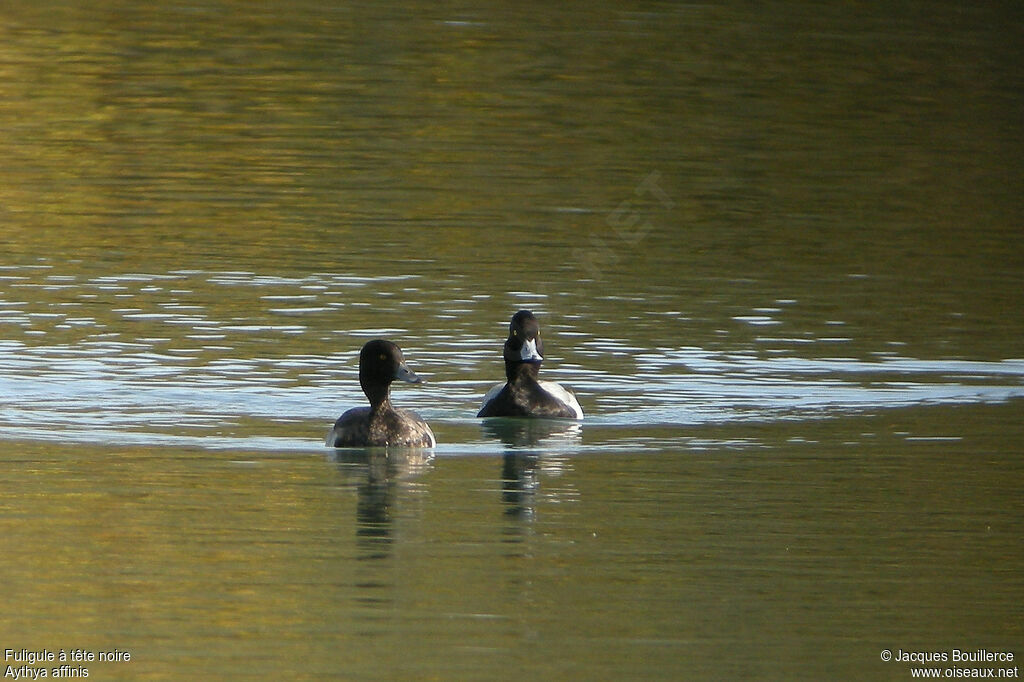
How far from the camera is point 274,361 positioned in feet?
61.5

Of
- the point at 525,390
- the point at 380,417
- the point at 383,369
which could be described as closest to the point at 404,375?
the point at 383,369

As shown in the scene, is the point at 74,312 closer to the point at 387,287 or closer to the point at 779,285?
the point at 387,287

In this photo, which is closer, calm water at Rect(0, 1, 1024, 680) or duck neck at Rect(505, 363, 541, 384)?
calm water at Rect(0, 1, 1024, 680)

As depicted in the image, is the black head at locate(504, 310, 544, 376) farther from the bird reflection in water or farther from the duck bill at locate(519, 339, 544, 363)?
the bird reflection in water

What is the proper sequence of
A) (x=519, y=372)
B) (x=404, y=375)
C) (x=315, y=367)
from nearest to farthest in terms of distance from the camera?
(x=404, y=375), (x=519, y=372), (x=315, y=367)

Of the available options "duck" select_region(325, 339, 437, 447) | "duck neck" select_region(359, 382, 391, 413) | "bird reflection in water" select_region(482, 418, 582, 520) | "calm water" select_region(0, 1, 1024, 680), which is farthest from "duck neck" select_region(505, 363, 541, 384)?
"duck neck" select_region(359, 382, 391, 413)

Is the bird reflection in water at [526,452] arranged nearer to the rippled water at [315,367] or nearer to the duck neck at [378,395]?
the rippled water at [315,367]

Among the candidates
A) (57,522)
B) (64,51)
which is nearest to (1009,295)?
(57,522)

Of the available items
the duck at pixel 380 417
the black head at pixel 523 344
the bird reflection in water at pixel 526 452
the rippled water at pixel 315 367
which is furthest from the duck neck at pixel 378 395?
the black head at pixel 523 344

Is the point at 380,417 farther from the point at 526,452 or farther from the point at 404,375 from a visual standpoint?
the point at 526,452

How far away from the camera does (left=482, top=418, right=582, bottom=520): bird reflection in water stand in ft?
44.4

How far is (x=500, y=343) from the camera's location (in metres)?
20.1

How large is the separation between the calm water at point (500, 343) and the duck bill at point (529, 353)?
2.08ft

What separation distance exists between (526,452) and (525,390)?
1.40m
